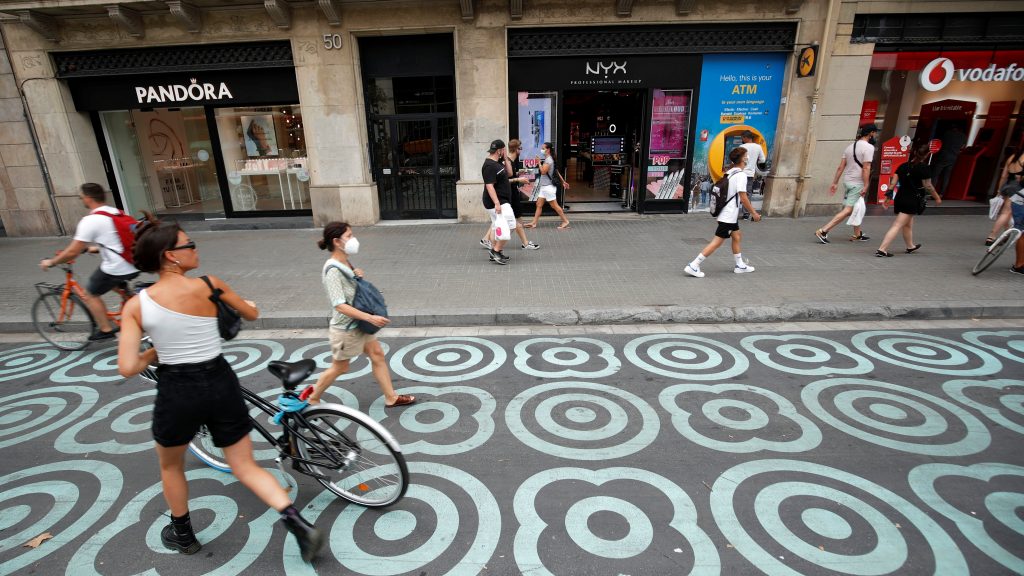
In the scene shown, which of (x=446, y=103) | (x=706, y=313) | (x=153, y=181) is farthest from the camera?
(x=153, y=181)

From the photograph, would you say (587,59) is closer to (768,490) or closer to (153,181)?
(768,490)

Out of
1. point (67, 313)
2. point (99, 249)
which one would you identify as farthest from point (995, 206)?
point (67, 313)

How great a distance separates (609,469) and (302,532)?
1.99 m

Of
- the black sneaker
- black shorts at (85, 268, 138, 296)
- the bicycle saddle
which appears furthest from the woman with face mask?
black shorts at (85, 268, 138, 296)

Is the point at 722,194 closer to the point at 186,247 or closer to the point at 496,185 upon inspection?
the point at 496,185

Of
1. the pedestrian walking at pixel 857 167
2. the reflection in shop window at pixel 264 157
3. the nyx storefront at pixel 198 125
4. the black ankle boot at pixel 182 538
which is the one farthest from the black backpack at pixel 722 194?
the reflection in shop window at pixel 264 157

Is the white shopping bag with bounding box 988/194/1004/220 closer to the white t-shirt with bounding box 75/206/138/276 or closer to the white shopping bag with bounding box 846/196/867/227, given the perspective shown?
the white shopping bag with bounding box 846/196/867/227

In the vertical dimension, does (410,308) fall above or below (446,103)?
below

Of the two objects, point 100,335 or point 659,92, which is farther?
point 659,92

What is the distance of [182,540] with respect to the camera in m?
2.88

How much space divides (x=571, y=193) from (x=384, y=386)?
9760mm

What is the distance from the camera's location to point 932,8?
33.2 feet

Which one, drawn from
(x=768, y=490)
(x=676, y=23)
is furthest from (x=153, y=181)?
(x=768, y=490)

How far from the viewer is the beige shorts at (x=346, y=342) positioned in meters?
3.95
